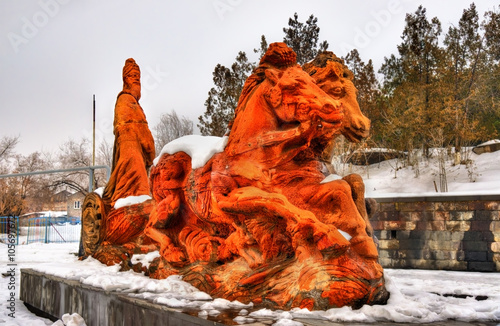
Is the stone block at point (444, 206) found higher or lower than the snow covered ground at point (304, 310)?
higher

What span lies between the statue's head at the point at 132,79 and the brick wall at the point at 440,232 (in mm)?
5397

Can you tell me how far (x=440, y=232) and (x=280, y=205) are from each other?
6.44 meters

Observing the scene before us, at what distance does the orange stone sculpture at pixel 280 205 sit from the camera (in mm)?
2736

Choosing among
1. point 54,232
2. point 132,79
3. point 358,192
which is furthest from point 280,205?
point 54,232

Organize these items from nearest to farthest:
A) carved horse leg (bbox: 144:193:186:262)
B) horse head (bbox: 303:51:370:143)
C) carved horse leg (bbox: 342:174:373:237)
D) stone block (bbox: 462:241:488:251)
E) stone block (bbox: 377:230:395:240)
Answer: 1. carved horse leg (bbox: 342:174:373:237)
2. horse head (bbox: 303:51:370:143)
3. carved horse leg (bbox: 144:193:186:262)
4. stone block (bbox: 462:241:488:251)
5. stone block (bbox: 377:230:395:240)

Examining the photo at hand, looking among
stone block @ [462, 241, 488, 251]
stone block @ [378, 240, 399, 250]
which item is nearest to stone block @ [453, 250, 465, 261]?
stone block @ [462, 241, 488, 251]

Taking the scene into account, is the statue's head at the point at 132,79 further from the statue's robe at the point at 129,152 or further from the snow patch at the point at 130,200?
the snow patch at the point at 130,200

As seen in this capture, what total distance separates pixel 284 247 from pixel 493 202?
20.1 feet

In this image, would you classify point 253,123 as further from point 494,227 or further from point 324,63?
point 494,227

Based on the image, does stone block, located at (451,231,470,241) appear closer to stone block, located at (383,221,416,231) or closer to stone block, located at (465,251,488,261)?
stone block, located at (465,251,488,261)

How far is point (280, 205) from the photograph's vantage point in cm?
291

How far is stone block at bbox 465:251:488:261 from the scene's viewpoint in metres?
7.83

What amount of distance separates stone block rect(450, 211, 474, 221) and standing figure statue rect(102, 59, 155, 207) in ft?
18.6

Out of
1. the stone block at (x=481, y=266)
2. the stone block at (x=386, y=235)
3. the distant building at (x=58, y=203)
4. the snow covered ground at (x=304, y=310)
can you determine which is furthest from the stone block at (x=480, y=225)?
the distant building at (x=58, y=203)
